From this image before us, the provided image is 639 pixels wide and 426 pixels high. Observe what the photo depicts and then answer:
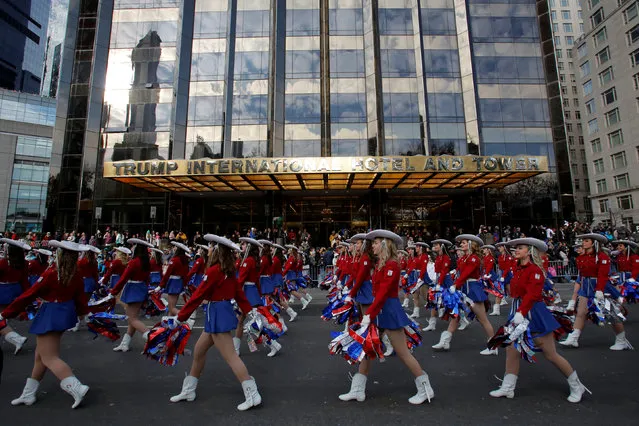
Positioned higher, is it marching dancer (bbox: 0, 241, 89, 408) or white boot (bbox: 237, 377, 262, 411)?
marching dancer (bbox: 0, 241, 89, 408)

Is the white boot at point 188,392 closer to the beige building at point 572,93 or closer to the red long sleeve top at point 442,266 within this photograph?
the red long sleeve top at point 442,266

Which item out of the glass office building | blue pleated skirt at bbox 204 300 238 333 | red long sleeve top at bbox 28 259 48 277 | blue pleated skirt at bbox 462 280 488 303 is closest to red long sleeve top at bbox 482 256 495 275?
blue pleated skirt at bbox 462 280 488 303

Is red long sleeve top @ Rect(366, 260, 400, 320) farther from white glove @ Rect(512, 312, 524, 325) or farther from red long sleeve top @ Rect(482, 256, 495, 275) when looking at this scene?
red long sleeve top @ Rect(482, 256, 495, 275)

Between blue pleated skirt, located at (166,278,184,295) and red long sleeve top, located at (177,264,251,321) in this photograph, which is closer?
red long sleeve top, located at (177,264,251,321)

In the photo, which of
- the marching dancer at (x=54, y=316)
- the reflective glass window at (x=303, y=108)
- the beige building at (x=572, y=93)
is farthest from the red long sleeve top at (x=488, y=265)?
the beige building at (x=572, y=93)

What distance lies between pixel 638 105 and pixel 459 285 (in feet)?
180

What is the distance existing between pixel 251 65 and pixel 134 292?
2739cm

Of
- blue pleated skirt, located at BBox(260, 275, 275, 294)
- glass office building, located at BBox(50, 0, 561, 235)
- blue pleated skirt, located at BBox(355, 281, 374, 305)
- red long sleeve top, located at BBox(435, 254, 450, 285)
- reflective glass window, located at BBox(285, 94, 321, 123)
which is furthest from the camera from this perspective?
reflective glass window, located at BBox(285, 94, 321, 123)

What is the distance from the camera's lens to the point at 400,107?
28422mm

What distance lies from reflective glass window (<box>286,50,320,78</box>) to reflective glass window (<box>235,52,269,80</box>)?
199 centimetres

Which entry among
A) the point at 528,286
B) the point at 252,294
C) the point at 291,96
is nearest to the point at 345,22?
the point at 291,96

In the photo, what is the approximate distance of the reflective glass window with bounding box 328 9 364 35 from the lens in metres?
30.1

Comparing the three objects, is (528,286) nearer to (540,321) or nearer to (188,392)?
(540,321)

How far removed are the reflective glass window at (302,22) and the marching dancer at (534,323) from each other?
30.8m
